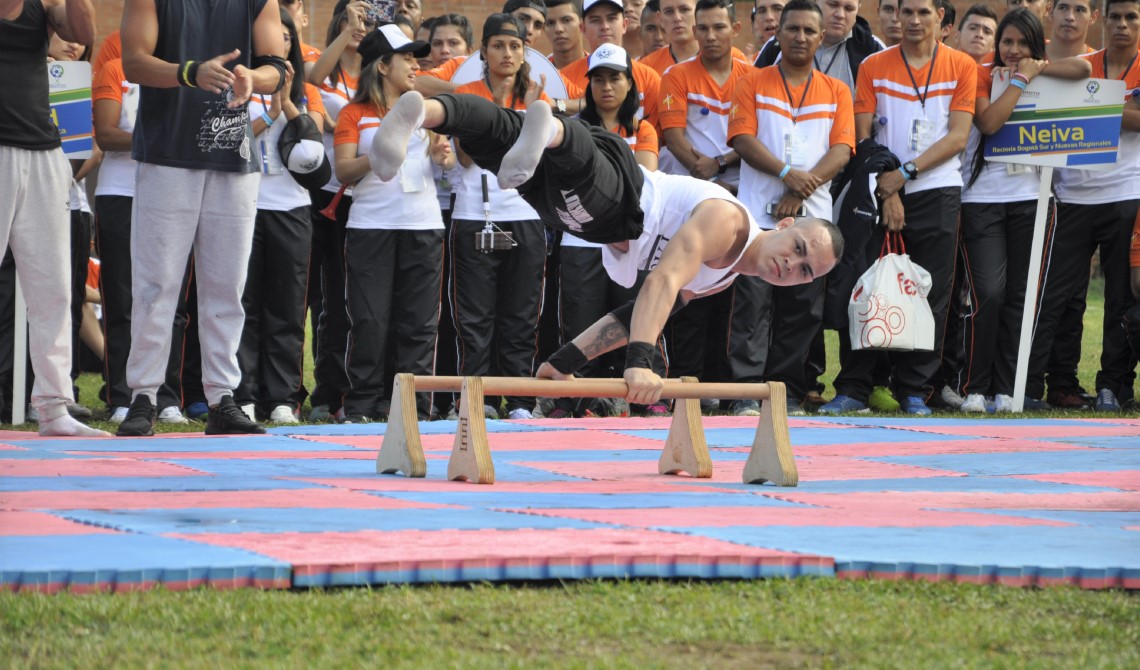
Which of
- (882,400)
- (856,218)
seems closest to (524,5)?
(856,218)

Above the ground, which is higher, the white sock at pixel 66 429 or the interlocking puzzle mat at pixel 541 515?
the interlocking puzzle mat at pixel 541 515

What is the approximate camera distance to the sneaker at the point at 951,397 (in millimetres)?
10414

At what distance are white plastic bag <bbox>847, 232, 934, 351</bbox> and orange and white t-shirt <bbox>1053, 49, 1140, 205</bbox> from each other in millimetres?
1446

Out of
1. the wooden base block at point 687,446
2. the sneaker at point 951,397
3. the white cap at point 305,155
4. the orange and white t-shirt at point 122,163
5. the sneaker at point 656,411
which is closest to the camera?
the wooden base block at point 687,446

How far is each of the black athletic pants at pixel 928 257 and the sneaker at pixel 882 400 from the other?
0.09 meters

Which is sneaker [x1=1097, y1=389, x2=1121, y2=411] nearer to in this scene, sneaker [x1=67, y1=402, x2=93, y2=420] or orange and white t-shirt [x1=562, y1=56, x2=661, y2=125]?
orange and white t-shirt [x1=562, y1=56, x2=661, y2=125]

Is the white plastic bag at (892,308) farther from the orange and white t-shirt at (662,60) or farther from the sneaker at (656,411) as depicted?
the orange and white t-shirt at (662,60)

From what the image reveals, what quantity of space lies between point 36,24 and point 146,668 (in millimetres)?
4792

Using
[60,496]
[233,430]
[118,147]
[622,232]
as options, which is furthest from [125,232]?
[60,496]

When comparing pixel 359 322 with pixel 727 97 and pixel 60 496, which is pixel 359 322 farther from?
pixel 60 496

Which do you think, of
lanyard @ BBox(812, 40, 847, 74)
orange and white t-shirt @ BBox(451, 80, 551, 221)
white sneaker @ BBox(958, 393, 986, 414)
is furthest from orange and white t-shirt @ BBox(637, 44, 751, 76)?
white sneaker @ BBox(958, 393, 986, 414)

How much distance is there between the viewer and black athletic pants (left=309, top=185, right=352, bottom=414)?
974cm

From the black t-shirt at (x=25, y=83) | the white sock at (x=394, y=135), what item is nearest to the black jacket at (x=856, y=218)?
the white sock at (x=394, y=135)

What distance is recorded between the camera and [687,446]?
641 centimetres
